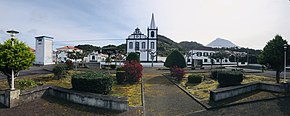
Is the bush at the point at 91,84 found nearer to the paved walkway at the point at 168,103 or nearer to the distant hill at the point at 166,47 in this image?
the paved walkway at the point at 168,103

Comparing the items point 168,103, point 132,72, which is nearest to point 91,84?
point 168,103

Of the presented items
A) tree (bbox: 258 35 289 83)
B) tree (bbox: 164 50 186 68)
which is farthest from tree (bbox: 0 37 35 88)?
tree (bbox: 164 50 186 68)

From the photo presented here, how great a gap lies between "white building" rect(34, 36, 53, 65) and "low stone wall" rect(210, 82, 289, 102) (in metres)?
34.4

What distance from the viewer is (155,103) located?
1058cm

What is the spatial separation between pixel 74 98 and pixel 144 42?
4456 cm

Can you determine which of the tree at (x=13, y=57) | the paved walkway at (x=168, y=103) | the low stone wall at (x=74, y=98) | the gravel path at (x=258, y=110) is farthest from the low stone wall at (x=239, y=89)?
the tree at (x=13, y=57)

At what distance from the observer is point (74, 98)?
31.1 feet

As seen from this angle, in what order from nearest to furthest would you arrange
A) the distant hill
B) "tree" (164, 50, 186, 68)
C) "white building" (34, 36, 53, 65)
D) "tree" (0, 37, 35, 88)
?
1. "tree" (0, 37, 35, 88)
2. "tree" (164, 50, 186, 68)
3. "white building" (34, 36, 53, 65)
4. the distant hill

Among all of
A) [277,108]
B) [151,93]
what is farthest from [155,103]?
[277,108]

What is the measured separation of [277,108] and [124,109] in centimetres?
790

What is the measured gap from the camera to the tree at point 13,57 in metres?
8.79

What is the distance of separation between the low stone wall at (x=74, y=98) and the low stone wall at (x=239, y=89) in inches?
213

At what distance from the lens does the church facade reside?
52.2 metres

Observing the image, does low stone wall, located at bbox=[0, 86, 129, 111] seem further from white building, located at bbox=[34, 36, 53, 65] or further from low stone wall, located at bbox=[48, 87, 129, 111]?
white building, located at bbox=[34, 36, 53, 65]
